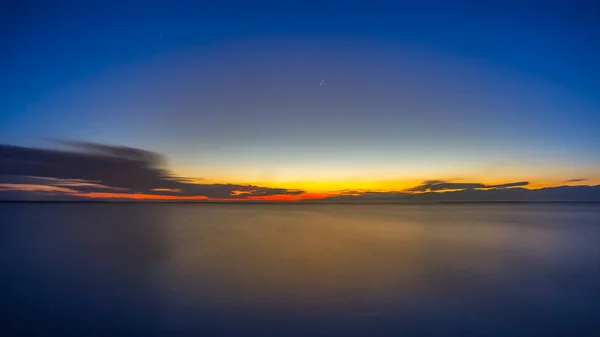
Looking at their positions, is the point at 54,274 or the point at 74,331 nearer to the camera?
the point at 74,331

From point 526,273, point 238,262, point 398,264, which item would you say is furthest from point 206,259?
point 526,273

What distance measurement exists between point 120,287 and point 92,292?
80 cm

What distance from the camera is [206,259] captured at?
52.9 feet

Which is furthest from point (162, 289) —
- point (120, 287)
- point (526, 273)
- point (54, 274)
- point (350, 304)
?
point (526, 273)

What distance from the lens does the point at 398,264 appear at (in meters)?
15.4

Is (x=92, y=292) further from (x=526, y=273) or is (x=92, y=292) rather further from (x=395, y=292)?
(x=526, y=273)

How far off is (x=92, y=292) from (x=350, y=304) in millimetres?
7424

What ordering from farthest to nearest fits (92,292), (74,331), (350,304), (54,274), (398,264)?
(398,264) < (54,274) < (92,292) < (350,304) < (74,331)

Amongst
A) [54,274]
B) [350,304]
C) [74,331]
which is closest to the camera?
[74,331]

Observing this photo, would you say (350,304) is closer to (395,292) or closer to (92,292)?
(395,292)

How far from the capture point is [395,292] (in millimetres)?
10812

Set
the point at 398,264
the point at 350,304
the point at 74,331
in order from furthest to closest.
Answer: the point at 398,264 < the point at 350,304 < the point at 74,331

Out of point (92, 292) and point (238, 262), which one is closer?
point (92, 292)

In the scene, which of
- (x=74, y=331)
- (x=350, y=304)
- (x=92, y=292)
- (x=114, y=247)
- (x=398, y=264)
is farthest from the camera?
(x=114, y=247)
